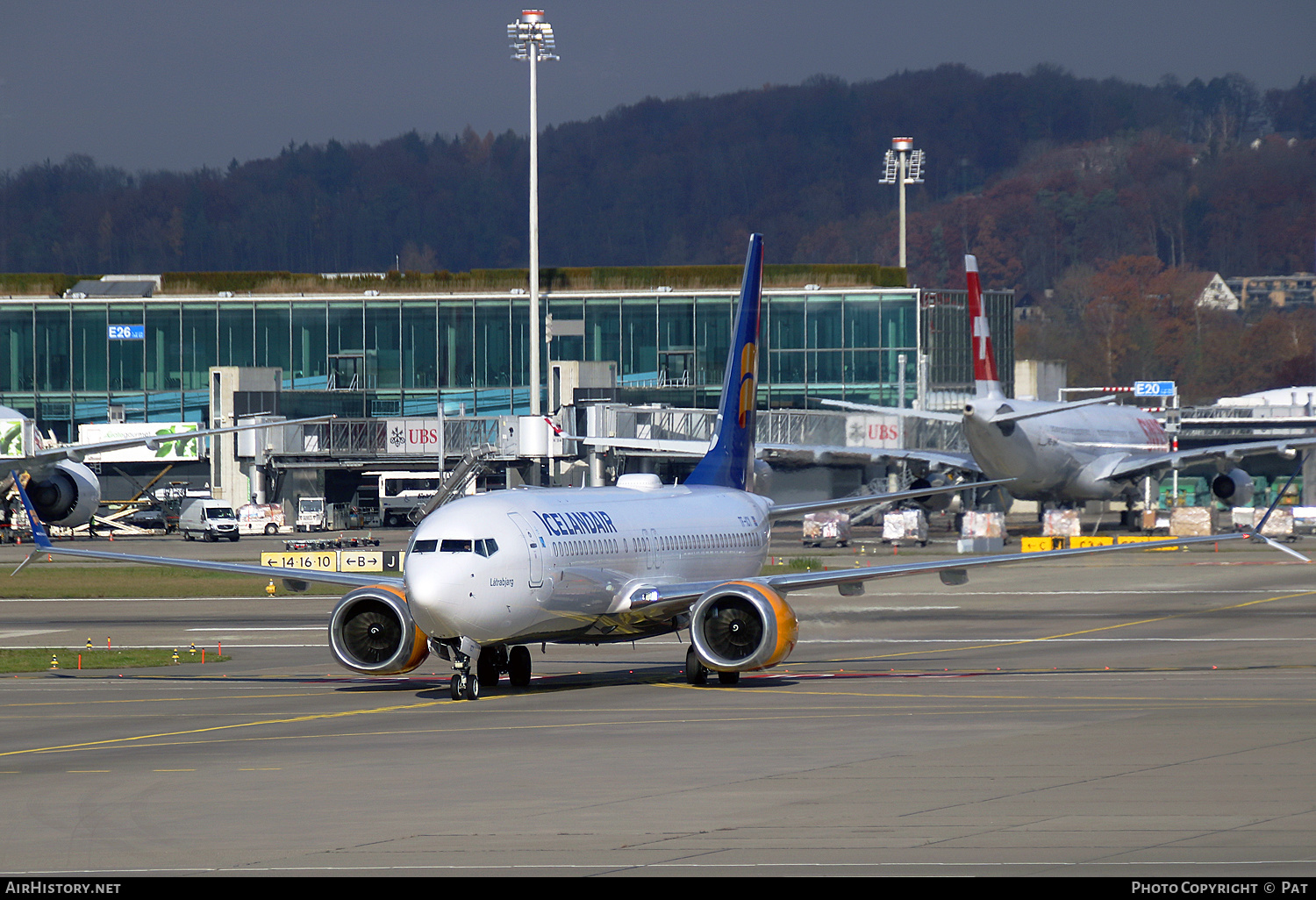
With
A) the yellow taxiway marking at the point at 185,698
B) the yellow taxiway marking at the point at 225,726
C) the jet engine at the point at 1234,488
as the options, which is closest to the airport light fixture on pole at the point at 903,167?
the jet engine at the point at 1234,488

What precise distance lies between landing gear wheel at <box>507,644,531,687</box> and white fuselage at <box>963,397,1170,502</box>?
43523 millimetres

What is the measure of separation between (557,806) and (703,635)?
13.1m

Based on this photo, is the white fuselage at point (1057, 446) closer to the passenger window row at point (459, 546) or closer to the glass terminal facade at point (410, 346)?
the glass terminal facade at point (410, 346)

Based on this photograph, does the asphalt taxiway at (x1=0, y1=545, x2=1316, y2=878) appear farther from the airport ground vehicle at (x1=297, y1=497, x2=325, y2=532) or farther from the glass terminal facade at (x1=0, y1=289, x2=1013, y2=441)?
the glass terminal facade at (x1=0, y1=289, x2=1013, y2=441)

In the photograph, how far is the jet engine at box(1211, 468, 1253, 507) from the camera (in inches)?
3337

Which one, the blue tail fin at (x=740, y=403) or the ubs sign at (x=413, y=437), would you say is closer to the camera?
the blue tail fin at (x=740, y=403)

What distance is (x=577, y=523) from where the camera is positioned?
103ft

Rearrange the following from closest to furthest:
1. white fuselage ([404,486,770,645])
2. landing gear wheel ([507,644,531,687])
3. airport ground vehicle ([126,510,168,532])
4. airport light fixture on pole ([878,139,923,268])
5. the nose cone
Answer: the nose cone < white fuselage ([404,486,770,645]) < landing gear wheel ([507,644,531,687]) < airport ground vehicle ([126,510,168,532]) < airport light fixture on pole ([878,139,923,268])

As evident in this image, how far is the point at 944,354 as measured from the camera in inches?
4771

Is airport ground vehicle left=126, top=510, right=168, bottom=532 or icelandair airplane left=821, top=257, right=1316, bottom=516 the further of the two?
airport ground vehicle left=126, top=510, right=168, bottom=532

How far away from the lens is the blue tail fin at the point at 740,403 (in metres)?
40.2

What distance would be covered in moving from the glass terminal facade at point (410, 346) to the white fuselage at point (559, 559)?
8231 centimetres

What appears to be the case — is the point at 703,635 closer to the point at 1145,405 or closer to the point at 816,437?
the point at 816,437

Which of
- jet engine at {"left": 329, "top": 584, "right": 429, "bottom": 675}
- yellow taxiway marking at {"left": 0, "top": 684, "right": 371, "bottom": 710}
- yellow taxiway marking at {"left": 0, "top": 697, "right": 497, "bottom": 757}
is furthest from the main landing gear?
yellow taxiway marking at {"left": 0, "top": 684, "right": 371, "bottom": 710}
